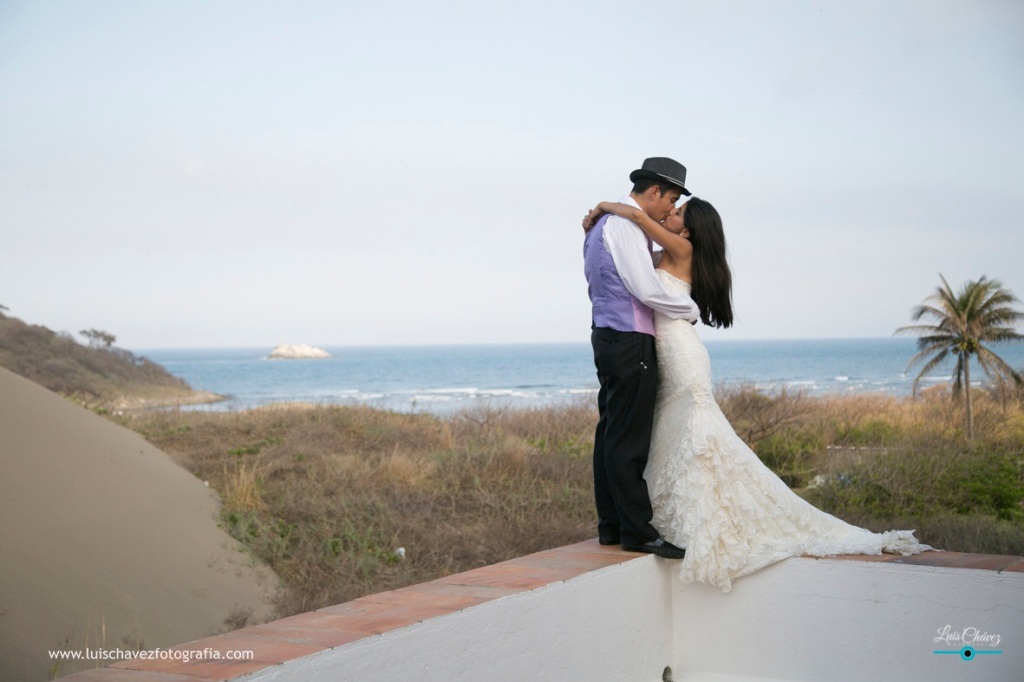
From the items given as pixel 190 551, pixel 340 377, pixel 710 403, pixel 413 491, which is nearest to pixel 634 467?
pixel 710 403

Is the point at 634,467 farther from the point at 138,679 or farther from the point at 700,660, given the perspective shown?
the point at 138,679

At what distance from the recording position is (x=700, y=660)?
3592 millimetres

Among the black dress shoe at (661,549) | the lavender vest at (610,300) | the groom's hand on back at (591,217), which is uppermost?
the groom's hand on back at (591,217)

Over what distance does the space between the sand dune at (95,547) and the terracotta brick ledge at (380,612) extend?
260 cm

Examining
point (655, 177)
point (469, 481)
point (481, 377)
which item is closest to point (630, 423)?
point (655, 177)

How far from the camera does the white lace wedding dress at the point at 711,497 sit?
3469 millimetres

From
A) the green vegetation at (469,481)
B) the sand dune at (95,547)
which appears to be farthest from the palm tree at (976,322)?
the sand dune at (95,547)

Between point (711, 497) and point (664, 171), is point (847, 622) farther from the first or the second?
point (664, 171)

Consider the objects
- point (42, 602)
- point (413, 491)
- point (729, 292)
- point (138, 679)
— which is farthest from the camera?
point (413, 491)

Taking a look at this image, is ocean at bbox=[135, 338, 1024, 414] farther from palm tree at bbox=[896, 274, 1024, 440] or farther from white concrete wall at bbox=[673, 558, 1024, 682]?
white concrete wall at bbox=[673, 558, 1024, 682]

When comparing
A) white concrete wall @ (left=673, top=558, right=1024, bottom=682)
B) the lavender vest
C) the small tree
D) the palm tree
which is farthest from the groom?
the small tree

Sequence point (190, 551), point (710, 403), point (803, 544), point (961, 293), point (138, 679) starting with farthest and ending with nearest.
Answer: point (961, 293)
point (190, 551)
point (710, 403)
point (803, 544)
point (138, 679)

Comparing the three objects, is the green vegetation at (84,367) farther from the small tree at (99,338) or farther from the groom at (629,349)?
the groom at (629,349)

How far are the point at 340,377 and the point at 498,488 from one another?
213 ft
